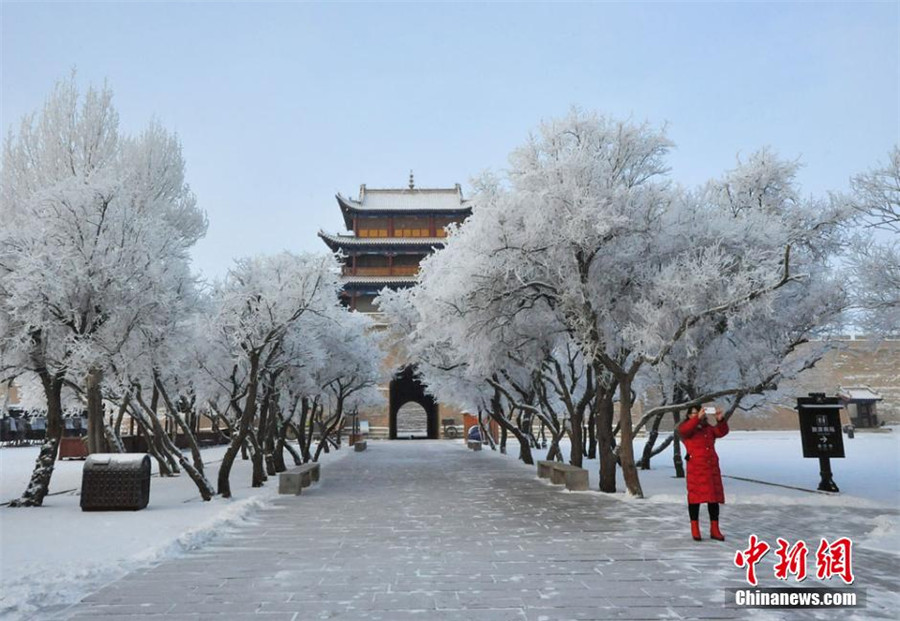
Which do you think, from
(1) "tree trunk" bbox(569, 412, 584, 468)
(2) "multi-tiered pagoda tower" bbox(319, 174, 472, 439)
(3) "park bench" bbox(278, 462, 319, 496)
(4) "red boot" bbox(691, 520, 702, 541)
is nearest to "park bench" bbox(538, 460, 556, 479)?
(1) "tree trunk" bbox(569, 412, 584, 468)

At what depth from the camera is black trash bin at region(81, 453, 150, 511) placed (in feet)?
34.7

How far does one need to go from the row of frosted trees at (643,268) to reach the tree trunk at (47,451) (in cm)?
726

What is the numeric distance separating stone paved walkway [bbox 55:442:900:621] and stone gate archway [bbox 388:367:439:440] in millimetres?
38129

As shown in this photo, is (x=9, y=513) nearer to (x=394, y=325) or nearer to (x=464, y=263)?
(x=464, y=263)

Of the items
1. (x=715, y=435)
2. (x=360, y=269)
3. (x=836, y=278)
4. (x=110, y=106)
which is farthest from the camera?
(x=360, y=269)

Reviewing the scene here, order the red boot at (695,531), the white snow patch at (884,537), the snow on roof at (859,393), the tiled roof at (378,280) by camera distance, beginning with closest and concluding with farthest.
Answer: the white snow patch at (884,537)
the red boot at (695,531)
the snow on roof at (859,393)
the tiled roof at (378,280)

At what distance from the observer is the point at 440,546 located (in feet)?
24.7

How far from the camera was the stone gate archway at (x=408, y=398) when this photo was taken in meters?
50.4

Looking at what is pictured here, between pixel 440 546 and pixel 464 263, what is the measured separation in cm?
627

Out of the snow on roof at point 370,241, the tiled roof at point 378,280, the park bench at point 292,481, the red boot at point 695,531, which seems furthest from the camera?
the snow on roof at point 370,241

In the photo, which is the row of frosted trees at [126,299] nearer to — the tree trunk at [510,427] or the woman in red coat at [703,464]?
the tree trunk at [510,427]

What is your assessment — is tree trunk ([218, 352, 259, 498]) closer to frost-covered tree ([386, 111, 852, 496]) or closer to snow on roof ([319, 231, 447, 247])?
frost-covered tree ([386, 111, 852, 496])

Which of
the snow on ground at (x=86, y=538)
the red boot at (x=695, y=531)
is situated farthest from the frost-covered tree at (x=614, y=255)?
the snow on ground at (x=86, y=538)

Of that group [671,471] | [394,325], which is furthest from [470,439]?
[671,471]
